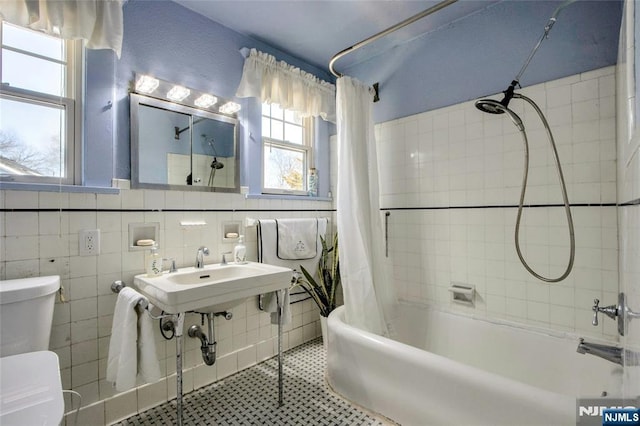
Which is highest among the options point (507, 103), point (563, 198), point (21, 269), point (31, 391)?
point (507, 103)

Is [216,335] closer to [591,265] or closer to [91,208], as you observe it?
[91,208]

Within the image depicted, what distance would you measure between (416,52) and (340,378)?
8.02ft

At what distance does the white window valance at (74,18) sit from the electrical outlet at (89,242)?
36.8 inches

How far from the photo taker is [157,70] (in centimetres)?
184

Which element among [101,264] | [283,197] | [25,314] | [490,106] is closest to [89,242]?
[101,264]

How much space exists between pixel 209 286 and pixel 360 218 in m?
1.10

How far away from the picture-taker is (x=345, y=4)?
1975 millimetres

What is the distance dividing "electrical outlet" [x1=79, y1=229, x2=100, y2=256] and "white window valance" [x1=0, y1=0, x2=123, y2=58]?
3.07 feet

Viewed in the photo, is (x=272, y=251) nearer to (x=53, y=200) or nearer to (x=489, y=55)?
(x=53, y=200)

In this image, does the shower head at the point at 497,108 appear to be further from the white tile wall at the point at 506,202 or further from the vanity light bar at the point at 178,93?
the vanity light bar at the point at 178,93

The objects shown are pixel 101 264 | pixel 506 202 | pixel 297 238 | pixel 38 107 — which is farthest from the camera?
pixel 297 238

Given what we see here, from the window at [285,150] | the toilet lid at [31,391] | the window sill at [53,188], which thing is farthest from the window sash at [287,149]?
the toilet lid at [31,391]

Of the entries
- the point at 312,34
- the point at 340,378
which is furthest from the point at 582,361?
the point at 312,34

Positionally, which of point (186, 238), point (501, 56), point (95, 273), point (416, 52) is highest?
point (416, 52)
